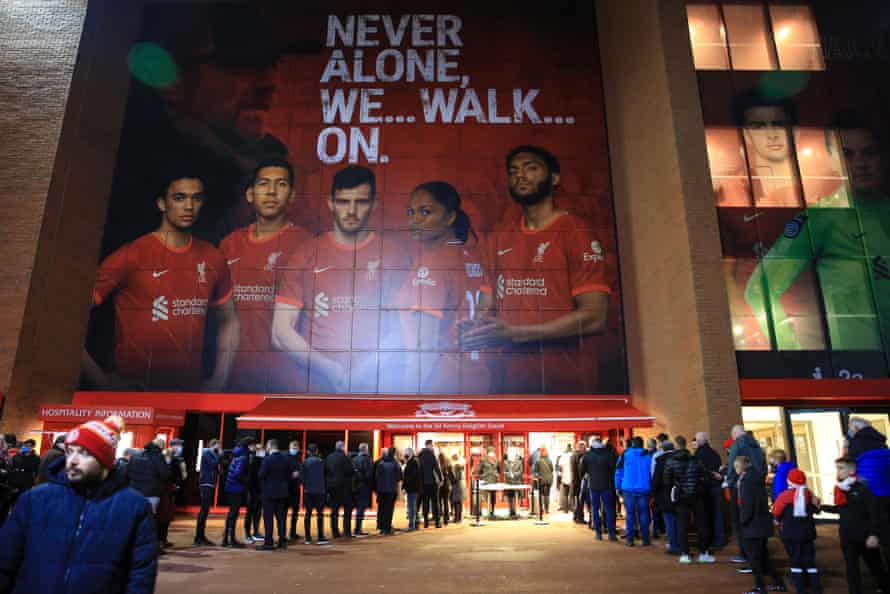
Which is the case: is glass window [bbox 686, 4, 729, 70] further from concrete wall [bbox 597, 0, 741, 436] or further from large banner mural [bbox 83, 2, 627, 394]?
large banner mural [bbox 83, 2, 627, 394]

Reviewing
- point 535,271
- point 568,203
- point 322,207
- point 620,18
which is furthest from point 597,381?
point 620,18

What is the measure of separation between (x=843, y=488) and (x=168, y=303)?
18221 millimetres

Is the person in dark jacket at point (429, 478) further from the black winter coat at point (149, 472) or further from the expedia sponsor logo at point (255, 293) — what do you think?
the expedia sponsor logo at point (255, 293)

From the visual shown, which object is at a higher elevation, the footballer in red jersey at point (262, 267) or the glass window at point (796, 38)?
the glass window at point (796, 38)

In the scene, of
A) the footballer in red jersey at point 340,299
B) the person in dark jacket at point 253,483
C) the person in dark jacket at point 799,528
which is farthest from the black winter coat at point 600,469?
the footballer in red jersey at point 340,299

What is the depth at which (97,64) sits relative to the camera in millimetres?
20047

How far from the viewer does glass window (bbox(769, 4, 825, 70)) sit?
58.7ft

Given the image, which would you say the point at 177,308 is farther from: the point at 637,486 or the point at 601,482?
the point at 637,486

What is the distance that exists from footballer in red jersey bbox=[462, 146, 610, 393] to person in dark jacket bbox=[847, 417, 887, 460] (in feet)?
35.3

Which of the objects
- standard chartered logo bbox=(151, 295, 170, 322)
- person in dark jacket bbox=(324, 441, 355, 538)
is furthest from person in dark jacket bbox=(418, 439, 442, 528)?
standard chartered logo bbox=(151, 295, 170, 322)

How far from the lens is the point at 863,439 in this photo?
24.8 ft

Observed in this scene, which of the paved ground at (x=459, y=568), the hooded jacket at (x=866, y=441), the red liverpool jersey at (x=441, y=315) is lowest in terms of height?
the paved ground at (x=459, y=568)

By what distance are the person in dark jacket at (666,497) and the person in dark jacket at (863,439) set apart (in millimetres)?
2538

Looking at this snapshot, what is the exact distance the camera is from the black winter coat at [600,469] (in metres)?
11.6
